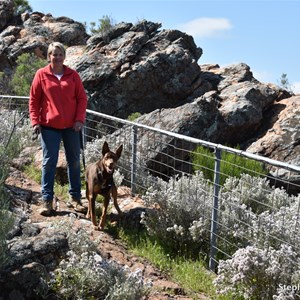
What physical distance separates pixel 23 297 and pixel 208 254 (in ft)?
8.33

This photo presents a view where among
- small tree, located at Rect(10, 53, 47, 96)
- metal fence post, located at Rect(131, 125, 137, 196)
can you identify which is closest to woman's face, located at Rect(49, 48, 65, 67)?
metal fence post, located at Rect(131, 125, 137, 196)

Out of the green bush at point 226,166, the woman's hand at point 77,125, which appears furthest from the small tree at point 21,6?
the woman's hand at point 77,125

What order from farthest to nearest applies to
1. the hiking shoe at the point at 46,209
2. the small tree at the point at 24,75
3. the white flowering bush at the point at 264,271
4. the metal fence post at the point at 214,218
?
1. the small tree at the point at 24,75
2. the hiking shoe at the point at 46,209
3. the metal fence post at the point at 214,218
4. the white flowering bush at the point at 264,271

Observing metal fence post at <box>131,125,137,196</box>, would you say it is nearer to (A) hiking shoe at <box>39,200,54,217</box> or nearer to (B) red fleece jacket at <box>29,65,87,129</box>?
(B) red fleece jacket at <box>29,65,87,129</box>

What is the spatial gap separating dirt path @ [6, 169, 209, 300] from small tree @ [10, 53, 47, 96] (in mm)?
8684

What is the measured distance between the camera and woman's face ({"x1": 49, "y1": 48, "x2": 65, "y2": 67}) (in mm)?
5977

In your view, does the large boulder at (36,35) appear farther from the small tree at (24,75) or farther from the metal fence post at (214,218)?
the metal fence post at (214,218)

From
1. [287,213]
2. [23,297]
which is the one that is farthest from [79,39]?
[23,297]

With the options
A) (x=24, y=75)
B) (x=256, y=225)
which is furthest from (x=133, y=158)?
(x=24, y=75)

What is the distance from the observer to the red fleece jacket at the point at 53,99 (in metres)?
6.06

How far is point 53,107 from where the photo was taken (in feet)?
19.9

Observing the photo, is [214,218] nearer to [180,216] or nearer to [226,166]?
[180,216]

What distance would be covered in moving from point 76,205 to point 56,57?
196cm

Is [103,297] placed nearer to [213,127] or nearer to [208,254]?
[208,254]
